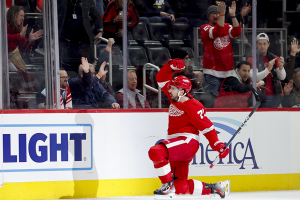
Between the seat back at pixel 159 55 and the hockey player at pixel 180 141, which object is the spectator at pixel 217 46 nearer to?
the seat back at pixel 159 55

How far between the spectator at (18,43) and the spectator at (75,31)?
1.02 ft

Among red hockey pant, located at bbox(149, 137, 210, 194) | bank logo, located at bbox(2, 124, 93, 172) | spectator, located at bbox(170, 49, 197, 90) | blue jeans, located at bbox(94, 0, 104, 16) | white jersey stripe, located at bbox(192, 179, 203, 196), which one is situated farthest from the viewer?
spectator, located at bbox(170, 49, 197, 90)

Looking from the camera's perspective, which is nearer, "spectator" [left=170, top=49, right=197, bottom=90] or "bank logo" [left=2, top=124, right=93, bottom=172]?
"bank logo" [left=2, top=124, right=93, bottom=172]

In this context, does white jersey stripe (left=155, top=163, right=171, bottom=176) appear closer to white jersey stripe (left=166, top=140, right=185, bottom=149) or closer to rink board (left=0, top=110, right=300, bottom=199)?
white jersey stripe (left=166, top=140, right=185, bottom=149)

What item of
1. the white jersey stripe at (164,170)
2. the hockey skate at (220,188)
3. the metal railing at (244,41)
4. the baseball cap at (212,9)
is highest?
the baseball cap at (212,9)

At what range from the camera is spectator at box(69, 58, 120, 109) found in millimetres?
4082

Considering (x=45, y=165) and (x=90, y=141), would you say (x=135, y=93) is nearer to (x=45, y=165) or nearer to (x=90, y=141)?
(x=90, y=141)

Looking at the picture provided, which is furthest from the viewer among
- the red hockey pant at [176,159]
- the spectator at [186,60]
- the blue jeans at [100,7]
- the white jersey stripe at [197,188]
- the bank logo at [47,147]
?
the spectator at [186,60]

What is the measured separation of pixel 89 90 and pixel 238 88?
1546mm

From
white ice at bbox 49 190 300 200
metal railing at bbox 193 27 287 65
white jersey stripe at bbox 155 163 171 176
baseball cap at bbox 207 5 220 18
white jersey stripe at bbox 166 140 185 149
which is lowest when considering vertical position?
white ice at bbox 49 190 300 200

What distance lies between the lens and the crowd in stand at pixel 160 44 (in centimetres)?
401

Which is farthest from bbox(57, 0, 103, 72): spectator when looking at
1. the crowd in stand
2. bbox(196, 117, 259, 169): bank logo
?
bbox(196, 117, 259, 169): bank logo

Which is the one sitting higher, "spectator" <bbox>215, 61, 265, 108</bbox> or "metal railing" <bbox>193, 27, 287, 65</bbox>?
"metal railing" <bbox>193, 27, 287, 65</bbox>

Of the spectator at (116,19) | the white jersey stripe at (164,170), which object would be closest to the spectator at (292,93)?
the white jersey stripe at (164,170)
